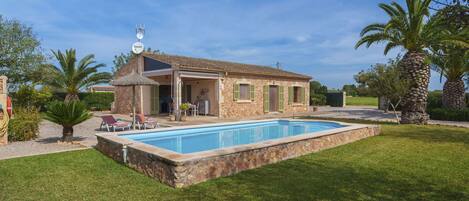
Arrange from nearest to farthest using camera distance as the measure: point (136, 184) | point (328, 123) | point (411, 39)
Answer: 1. point (136, 184)
2. point (328, 123)
3. point (411, 39)

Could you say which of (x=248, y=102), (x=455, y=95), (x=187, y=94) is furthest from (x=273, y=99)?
(x=455, y=95)

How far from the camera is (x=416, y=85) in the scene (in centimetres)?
1531

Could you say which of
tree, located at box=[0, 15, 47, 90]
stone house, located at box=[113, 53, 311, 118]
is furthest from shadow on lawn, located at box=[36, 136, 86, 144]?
tree, located at box=[0, 15, 47, 90]

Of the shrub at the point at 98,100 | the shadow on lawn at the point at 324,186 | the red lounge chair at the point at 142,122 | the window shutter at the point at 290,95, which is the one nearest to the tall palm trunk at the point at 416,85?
the window shutter at the point at 290,95

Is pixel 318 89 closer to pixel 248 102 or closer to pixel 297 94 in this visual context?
pixel 297 94

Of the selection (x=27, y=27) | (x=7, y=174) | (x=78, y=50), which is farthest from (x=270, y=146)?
(x=27, y=27)

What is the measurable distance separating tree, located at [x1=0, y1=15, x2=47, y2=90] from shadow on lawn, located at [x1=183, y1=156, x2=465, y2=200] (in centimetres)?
2277

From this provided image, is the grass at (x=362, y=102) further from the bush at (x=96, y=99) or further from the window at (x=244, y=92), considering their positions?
the bush at (x=96, y=99)

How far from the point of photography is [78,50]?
23.1 m

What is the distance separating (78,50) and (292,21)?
54.7 ft

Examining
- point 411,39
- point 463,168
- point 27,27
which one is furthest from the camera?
point 27,27

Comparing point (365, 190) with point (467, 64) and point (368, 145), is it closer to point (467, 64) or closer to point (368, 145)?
point (368, 145)

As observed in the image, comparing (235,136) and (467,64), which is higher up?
(467,64)

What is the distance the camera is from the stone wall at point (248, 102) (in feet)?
63.7
